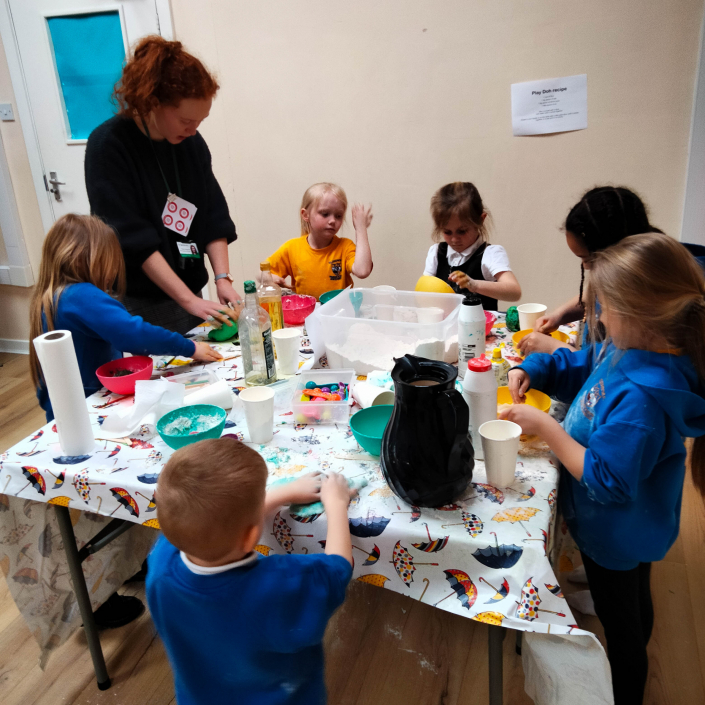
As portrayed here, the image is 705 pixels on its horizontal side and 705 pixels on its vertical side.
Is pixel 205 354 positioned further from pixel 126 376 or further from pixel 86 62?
pixel 86 62

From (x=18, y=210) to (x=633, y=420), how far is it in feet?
12.6

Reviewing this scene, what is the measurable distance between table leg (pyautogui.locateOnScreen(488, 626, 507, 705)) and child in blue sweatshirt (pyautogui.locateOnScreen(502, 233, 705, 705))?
0.29m

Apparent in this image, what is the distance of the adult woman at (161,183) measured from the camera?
5.52 feet

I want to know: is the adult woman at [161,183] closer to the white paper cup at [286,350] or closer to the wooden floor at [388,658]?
the white paper cup at [286,350]

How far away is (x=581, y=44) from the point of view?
8.20ft

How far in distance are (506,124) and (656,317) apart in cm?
206

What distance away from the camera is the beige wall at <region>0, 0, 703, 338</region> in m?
2.48

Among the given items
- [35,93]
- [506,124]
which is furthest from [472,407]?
[35,93]

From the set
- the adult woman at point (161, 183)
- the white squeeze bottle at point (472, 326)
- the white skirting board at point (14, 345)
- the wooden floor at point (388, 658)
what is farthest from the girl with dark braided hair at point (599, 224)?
the white skirting board at point (14, 345)

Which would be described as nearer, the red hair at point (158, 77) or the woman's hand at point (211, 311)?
the red hair at point (158, 77)

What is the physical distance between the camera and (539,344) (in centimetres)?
145

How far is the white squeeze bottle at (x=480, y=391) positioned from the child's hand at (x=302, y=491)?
309mm

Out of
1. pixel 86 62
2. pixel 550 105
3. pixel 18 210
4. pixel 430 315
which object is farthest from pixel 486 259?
pixel 18 210

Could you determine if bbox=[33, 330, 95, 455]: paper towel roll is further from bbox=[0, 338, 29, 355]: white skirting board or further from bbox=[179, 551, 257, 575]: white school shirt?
bbox=[0, 338, 29, 355]: white skirting board
